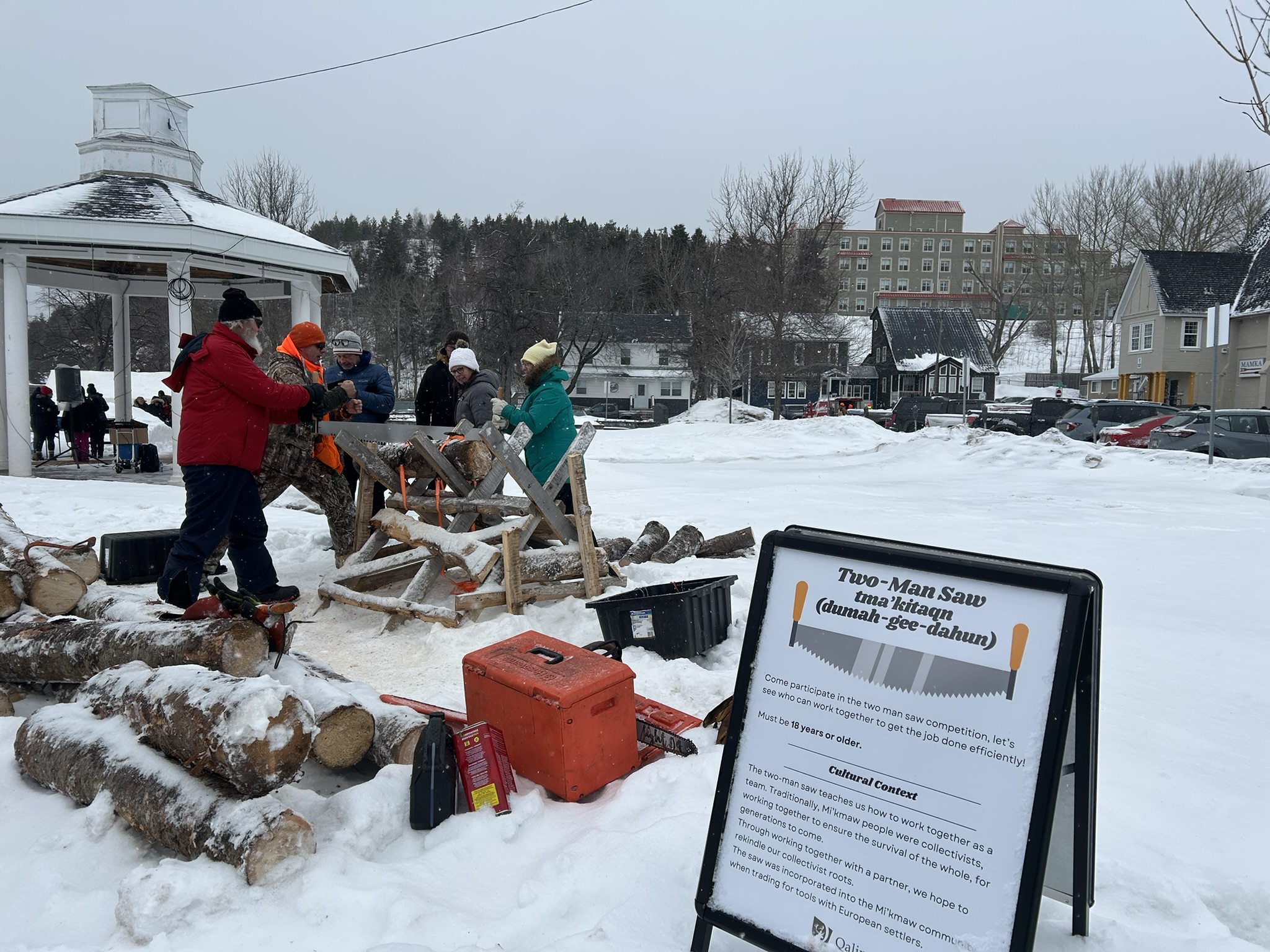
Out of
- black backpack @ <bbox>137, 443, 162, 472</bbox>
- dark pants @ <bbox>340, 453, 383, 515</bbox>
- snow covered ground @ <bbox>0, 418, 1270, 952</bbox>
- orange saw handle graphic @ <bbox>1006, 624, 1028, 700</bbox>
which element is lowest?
snow covered ground @ <bbox>0, 418, 1270, 952</bbox>

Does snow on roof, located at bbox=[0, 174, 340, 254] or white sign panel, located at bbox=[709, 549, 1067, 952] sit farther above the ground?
snow on roof, located at bbox=[0, 174, 340, 254]

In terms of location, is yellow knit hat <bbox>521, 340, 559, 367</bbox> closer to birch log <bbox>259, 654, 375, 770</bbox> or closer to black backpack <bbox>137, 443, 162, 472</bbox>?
birch log <bbox>259, 654, 375, 770</bbox>

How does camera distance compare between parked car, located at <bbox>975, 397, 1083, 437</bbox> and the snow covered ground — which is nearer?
the snow covered ground

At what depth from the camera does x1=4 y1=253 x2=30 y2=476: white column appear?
11.5 metres

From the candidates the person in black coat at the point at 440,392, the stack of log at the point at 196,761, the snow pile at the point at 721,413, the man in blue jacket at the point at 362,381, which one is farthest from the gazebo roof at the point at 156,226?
the snow pile at the point at 721,413

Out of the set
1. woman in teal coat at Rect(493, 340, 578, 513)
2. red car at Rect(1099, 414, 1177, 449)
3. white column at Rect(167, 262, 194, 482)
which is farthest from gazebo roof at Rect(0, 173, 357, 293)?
red car at Rect(1099, 414, 1177, 449)

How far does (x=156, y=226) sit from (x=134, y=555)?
6.87 metres

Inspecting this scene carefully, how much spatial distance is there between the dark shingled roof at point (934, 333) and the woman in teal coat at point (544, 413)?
5083 centimetres

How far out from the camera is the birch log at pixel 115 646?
10.8 feet

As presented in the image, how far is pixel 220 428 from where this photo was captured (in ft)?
14.8

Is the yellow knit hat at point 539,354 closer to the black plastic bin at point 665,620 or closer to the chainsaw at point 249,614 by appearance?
the black plastic bin at point 665,620

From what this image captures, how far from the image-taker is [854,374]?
57.3m

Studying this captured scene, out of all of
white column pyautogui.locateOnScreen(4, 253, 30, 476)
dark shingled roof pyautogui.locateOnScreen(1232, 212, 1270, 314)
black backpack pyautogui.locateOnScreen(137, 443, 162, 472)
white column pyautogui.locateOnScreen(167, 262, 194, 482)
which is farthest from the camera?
dark shingled roof pyautogui.locateOnScreen(1232, 212, 1270, 314)

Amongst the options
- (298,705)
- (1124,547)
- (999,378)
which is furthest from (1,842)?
(999,378)
